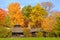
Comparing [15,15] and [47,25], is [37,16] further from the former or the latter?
[15,15]

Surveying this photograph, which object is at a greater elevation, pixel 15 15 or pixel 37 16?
pixel 15 15

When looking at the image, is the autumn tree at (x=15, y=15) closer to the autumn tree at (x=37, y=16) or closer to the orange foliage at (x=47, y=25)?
the autumn tree at (x=37, y=16)

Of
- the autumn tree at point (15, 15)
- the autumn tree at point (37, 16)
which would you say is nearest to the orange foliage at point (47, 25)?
the autumn tree at point (37, 16)

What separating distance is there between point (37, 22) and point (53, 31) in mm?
3978

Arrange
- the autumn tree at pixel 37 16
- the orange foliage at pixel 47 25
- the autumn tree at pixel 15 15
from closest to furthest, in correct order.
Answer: the orange foliage at pixel 47 25, the autumn tree at pixel 37 16, the autumn tree at pixel 15 15

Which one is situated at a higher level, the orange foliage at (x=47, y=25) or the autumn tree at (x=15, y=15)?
the autumn tree at (x=15, y=15)

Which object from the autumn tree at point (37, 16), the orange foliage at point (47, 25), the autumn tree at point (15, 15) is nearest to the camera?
the orange foliage at point (47, 25)

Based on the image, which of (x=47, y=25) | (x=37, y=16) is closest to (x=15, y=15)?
(x=37, y=16)

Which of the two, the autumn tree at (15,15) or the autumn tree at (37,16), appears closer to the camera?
the autumn tree at (37,16)

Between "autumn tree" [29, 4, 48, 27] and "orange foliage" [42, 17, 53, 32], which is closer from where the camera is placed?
"orange foliage" [42, 17, 53, 32]

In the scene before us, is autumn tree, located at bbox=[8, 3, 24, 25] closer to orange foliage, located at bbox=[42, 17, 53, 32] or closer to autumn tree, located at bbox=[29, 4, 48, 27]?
autumn tree, located at bbox=[29, 4, 48, 27]

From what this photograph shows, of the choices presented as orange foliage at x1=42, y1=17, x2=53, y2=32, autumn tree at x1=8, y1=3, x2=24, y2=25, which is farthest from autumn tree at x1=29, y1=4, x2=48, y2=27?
autumn tree at x1=8, y1=3, x2=24, y2=25

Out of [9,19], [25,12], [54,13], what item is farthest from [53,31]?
[25,12]

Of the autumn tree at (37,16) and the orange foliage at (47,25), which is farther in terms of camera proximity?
the autumn tree at (37,16)
